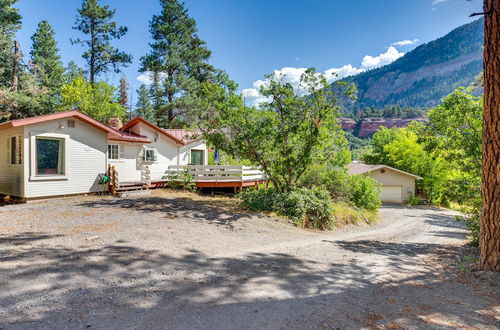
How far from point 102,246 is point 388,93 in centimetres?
21201

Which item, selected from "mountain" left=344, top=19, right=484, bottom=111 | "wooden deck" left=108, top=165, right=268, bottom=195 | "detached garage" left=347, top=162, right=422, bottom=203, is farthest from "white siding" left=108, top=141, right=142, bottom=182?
"mountain" left=344, top=19, right=484, bottom=111

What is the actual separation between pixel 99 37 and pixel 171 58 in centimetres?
709

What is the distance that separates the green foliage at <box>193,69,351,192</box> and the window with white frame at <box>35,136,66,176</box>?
5827 millimetres

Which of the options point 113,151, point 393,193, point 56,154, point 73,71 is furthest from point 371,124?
point 56,154

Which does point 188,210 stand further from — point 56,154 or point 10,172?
point 10,172

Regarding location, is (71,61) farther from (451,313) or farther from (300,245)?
(451,313)

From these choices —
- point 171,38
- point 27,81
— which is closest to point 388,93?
point 171,38

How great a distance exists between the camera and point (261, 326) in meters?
2.54

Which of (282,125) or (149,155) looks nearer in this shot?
(282,125)

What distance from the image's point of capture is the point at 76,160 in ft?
36.1

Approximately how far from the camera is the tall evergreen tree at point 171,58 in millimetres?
25766

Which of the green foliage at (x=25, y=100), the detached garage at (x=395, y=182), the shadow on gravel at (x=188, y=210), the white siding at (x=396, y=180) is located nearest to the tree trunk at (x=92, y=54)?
the green foliage at (x=25, y=100)

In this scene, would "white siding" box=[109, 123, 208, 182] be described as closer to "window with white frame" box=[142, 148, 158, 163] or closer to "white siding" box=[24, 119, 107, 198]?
"window with white frame" box=[142, 148, 158, 163]

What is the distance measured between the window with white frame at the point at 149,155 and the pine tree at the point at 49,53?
15.6 meters
